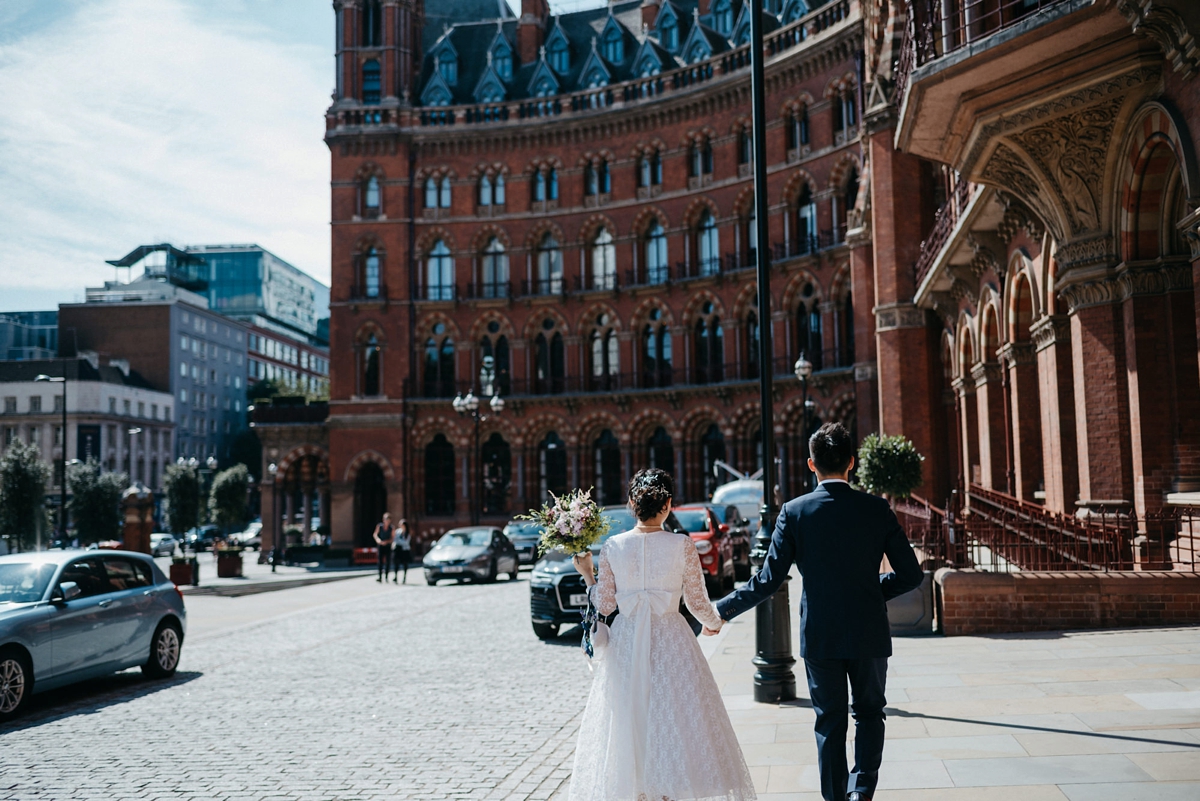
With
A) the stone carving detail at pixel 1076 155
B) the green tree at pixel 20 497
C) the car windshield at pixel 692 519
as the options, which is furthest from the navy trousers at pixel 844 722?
the green tree at pixel 20 497

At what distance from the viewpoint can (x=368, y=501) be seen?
48938mm

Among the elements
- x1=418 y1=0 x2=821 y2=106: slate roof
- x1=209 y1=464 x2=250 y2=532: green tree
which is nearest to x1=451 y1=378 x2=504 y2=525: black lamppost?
x1=418 y1=0 x2=821 y2=106: slate roof

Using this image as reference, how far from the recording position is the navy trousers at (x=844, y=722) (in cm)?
496

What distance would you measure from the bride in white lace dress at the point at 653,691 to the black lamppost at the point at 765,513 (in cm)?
260

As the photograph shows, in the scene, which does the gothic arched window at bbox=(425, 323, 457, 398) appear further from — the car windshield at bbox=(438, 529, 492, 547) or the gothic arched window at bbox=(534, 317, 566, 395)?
the car windshield at bbox=(438, 529, 492, 547)

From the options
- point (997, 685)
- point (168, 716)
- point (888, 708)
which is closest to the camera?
point (888, 708)

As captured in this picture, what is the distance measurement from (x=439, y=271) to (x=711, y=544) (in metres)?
33.1

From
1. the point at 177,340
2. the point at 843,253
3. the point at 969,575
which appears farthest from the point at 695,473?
the point at 177,340

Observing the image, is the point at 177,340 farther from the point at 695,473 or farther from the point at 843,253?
the point at 843,253

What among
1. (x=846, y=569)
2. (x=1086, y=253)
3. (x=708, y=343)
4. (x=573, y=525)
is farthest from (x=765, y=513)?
(x=708, y=343)

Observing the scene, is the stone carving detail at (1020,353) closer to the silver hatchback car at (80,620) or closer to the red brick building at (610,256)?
the red brick building at (610,256)

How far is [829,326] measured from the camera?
129 feet

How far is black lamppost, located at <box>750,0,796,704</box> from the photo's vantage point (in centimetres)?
852

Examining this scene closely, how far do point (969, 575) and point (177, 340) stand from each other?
90653 mm
